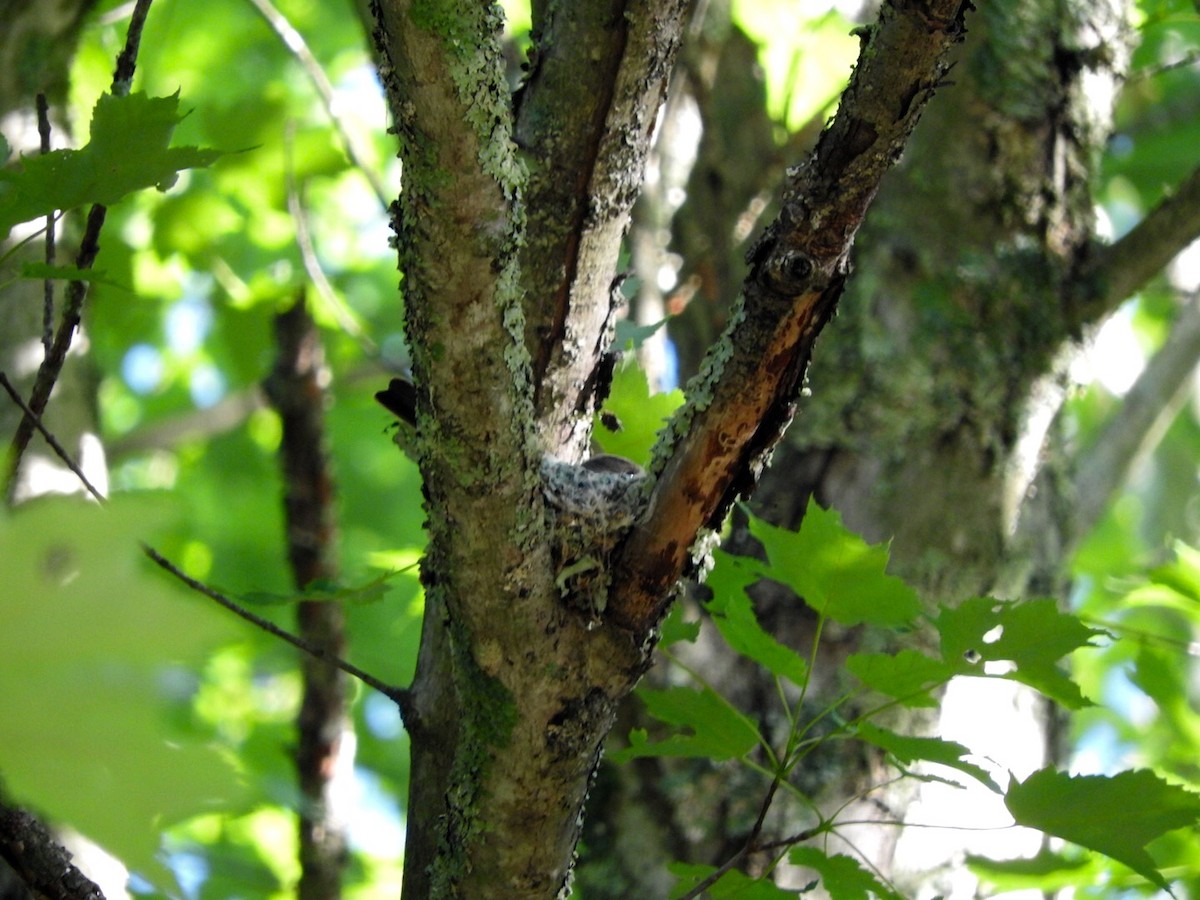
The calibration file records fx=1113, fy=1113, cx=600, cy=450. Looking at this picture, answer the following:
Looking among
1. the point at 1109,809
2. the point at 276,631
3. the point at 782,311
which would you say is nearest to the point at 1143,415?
the point at 1109,809

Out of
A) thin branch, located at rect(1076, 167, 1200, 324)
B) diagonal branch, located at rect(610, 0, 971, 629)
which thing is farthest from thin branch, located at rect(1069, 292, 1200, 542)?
diagonal branch, located at rect(610, 0, 971, 629)

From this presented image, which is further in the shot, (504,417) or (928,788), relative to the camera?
(928,788)

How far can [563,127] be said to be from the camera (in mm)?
917

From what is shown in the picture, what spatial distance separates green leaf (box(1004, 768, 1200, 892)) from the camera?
87 centimetres

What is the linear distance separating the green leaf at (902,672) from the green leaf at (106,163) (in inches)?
24.1

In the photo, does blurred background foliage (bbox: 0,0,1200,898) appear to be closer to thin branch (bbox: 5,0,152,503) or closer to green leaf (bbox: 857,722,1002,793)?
thin branch (bbox: 5,0,152,503)

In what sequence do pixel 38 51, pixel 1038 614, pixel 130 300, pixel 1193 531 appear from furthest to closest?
pixel 1193 531 → pixel 130 300 → pixel 38 51 → pixel 1038 614

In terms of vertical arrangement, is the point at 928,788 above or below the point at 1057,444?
below

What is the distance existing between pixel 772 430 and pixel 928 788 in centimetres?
96

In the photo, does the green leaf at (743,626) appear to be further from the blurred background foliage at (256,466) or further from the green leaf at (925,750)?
the blurred background foliage at (256,466)

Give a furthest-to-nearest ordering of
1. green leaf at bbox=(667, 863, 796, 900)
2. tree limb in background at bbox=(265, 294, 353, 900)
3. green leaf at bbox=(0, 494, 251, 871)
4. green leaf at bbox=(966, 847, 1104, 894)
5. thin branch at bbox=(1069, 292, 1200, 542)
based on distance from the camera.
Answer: thin branch at bbox=(1069, 292, 1200, 542)
tree limb in background at bbox=(265, 294, 353, 900)
green leaf at bbox=(966, 847, 1104, 894)
green leaf at bbox=(667, 863, 796, 900)
green leaf at bbox=(0, 494, 251, 871)

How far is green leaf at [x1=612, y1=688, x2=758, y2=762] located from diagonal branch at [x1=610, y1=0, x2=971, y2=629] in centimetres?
17

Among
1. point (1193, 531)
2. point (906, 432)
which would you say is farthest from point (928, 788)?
point (1193, 531)

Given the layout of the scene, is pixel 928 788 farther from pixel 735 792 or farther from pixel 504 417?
pixel 504 417
